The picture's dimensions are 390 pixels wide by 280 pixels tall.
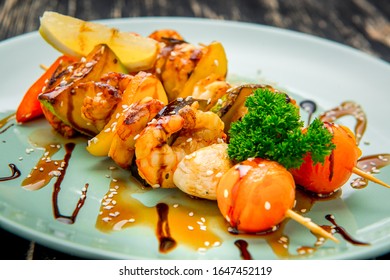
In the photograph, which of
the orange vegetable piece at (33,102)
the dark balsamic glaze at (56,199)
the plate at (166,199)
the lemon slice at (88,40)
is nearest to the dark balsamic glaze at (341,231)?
the plate at (166,199)

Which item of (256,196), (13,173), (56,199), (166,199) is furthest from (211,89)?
(13,173)

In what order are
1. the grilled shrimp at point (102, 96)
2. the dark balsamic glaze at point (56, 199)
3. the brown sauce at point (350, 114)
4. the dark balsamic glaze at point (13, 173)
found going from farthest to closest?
the brown sauce at point (350, 114) → the grilled shrimp at point (102, 96) → the dark balsamic glaze at point (13, 173) → the dark balsamic glaze at point (56, 199)

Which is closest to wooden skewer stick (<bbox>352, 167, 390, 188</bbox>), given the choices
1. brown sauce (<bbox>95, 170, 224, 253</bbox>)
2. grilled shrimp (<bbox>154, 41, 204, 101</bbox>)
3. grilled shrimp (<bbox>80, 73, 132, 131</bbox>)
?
brown sauce (<bbox>95, 170, 224, 253</bbox>)

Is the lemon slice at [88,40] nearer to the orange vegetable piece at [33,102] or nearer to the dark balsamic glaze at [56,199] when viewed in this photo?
the orange vegetable piece at [33,102]

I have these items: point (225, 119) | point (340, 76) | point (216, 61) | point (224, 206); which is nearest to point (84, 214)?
point (224, 206)

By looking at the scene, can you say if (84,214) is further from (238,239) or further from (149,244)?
(238,239)

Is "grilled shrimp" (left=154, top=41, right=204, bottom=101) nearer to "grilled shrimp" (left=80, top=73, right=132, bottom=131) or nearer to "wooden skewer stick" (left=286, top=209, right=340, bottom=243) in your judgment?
"grilled shrimp" (left=80, top=73, right=132, bottom=131)
